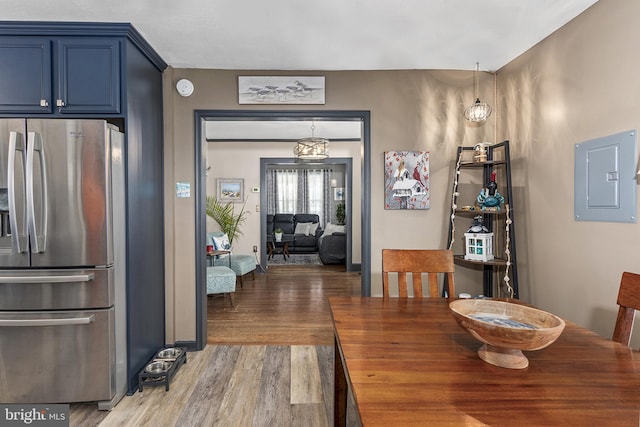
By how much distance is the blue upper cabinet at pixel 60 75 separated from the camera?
6.97 ft

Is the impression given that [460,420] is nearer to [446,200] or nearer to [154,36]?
[446,200]

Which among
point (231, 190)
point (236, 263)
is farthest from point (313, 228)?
point (236, 263)

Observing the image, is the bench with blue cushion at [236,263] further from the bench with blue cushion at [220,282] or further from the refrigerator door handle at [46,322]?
the refrigerator door handle at [46,322]

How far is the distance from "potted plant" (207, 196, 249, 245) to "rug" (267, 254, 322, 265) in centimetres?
150

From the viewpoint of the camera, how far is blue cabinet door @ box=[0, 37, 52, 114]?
83.5 inches

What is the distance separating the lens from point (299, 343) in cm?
306

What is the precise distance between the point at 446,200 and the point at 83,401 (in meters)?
3.10

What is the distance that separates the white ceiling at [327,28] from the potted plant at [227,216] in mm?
3167

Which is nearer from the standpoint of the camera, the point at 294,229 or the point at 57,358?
the point at 57,358

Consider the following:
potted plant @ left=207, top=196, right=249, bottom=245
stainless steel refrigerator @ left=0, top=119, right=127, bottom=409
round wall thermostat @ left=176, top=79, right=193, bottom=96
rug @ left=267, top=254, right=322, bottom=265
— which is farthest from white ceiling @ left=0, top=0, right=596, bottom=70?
rug @ left=267, top=254, right=322, bottom=265

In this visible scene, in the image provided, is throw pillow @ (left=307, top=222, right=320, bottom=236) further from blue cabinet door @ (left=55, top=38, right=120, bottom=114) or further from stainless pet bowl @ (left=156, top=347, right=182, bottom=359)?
blue cabinet door @ (left=55, top=38, right=120, bottom=114)

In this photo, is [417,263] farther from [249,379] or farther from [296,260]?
[296,260]

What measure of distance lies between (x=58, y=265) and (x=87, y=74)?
4.06 feet

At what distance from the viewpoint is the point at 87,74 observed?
2.15m
